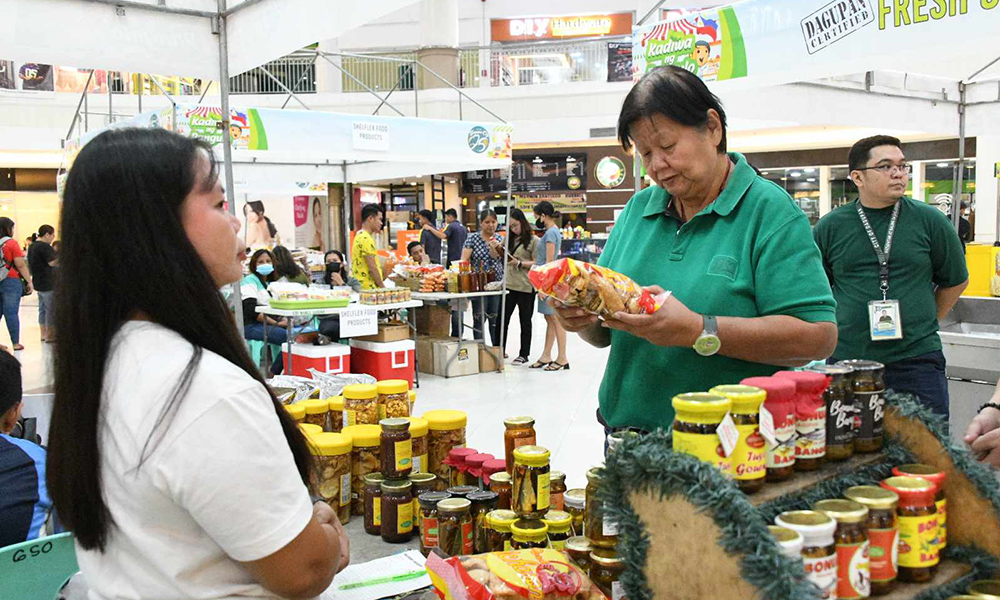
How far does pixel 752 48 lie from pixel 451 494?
138 inches

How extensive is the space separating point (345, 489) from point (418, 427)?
0.93 feet

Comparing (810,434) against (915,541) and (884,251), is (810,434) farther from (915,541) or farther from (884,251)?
(884,251)

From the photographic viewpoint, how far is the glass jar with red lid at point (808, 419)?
1.33 meters

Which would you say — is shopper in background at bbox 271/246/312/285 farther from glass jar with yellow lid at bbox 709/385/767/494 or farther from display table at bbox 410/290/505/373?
glass jar with yellow lid at bbox 709/385/767/494

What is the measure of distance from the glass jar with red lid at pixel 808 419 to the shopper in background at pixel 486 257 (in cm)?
755

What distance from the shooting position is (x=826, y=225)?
353 centimetres

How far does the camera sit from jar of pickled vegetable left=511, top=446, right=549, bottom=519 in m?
1.96

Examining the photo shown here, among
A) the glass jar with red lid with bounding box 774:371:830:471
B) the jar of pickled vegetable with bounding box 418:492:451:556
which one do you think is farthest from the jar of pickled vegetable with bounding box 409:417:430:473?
the glass jar with red lid with bounding box 774:371:830:471

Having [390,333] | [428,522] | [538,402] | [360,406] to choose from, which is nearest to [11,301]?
[390,333]

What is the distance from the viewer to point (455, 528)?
6.63 ft

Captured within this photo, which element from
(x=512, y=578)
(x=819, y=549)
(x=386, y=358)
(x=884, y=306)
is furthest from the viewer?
(x=386, y=358)

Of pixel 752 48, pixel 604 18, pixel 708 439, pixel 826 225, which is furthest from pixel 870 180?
pixel 604 18

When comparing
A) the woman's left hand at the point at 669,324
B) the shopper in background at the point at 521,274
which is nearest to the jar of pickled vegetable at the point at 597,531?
the woman's left hand at the point at 669,324

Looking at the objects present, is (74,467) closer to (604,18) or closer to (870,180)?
(870,180)
